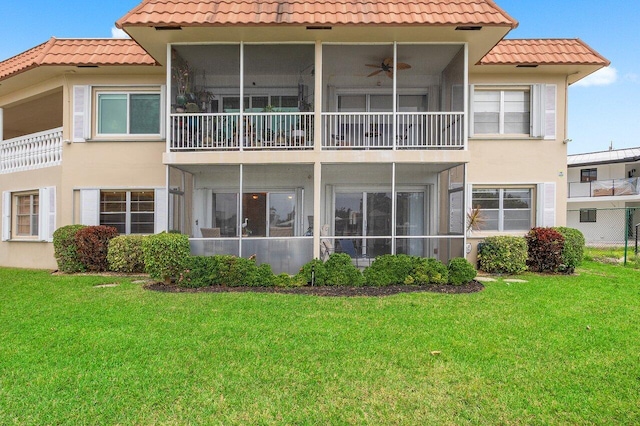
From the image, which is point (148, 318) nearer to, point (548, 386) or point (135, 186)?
point (548, 386)

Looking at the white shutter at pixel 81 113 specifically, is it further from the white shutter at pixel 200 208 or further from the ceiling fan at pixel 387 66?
the ceiling fan at pixel 387 66

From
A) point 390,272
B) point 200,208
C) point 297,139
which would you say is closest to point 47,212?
point 200,208

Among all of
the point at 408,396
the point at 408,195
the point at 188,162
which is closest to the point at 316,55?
the point at 188,162

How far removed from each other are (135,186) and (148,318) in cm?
636

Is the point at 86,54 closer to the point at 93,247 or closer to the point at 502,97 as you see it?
the point at 93,247

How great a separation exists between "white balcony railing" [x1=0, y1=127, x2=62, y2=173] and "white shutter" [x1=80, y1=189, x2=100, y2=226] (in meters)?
1.31

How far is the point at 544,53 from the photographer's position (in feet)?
35.3

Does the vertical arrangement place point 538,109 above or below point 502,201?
above

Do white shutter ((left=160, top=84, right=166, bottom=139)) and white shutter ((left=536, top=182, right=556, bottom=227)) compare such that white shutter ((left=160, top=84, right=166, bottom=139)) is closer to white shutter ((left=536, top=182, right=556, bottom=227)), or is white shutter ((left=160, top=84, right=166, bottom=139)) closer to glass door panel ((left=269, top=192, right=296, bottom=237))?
glass door panel ((left=269, top=192, right=296, bottom=237))

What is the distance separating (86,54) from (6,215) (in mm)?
5982

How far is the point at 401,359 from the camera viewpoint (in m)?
4.47

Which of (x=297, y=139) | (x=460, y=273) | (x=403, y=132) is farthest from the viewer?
(x=403, y=132)

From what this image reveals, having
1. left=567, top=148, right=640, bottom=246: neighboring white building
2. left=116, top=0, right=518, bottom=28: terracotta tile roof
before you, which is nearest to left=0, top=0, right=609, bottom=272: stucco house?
left=116, top=0, right=518, bottom=28: terracotta tile roof

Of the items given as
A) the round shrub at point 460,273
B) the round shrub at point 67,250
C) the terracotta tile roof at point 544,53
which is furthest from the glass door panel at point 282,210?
the terracotta tile roof at point 544,53
